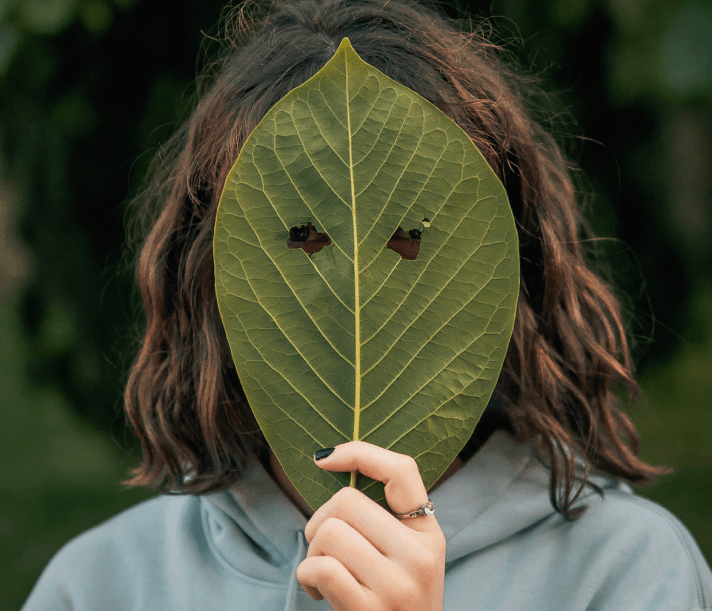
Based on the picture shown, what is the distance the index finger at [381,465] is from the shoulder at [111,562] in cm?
60

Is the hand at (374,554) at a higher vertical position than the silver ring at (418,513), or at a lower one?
lower

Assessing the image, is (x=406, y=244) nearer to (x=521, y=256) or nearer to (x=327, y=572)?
(x=327, y=572)

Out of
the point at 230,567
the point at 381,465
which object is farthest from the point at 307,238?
the point at 230,567

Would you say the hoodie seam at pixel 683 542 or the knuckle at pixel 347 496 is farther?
the hoodie seam at pixel 683 542

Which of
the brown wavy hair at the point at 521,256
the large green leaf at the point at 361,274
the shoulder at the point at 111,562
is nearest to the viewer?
the large green leaf at the point at 361,274

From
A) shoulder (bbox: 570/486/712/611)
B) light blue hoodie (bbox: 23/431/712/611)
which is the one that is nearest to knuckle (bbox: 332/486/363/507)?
light blue hoodie (bbox: 23/431/712/611)

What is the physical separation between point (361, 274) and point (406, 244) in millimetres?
37

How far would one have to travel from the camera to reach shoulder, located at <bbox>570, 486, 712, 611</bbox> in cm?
77

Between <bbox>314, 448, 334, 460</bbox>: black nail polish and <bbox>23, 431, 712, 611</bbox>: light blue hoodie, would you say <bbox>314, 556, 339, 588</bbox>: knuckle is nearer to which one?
<bbox>314, 448, 334, 460</bbox>: black nail polish

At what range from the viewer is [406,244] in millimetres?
439

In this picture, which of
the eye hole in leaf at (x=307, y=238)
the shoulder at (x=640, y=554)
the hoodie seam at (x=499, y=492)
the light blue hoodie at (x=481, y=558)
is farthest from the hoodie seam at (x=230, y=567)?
the eye hole in leaf at (x=307, y=238)

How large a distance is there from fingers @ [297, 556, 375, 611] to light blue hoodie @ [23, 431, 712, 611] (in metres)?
0.32

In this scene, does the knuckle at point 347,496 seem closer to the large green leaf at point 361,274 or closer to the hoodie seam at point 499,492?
the large green leaf at point 361,274

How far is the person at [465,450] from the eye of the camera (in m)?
0.76
